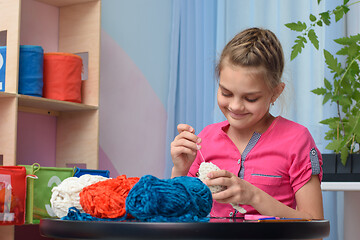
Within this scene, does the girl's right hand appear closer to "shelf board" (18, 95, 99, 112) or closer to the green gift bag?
the green gift bag

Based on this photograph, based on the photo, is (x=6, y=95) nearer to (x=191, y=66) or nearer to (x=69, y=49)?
(x=69, y=49)

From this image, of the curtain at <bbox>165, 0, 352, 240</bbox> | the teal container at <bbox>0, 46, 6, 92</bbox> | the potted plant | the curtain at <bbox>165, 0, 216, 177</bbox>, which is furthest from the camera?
the curtain at <bbox>165, 0, 216, 177</bbox>

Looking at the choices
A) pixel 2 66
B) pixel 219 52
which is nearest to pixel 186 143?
pixel 2 66

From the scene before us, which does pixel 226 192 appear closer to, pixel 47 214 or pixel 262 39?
pixel 262 39

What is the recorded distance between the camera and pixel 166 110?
9.75ft

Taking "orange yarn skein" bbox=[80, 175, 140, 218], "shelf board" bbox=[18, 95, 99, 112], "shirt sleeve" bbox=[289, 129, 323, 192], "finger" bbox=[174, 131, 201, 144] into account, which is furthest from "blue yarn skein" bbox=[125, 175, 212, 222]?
"shelf board" bbox=[18, 95, 99, 112]

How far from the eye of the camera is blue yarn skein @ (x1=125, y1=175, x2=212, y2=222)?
1.97 ft

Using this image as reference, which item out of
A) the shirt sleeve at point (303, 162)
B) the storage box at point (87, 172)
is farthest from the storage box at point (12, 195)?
the shirt sleeve at point (303, 162)

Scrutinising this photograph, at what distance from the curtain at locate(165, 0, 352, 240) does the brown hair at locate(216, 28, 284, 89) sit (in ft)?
3.74

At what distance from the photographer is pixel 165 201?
0.61 meters

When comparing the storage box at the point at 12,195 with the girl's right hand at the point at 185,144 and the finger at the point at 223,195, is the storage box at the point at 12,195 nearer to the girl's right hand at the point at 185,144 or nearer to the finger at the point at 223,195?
the girl's right hand at the point at 185,144

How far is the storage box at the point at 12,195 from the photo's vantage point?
1.61m

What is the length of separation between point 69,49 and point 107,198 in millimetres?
1796

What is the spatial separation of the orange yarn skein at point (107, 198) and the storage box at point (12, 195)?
102 centimetres
